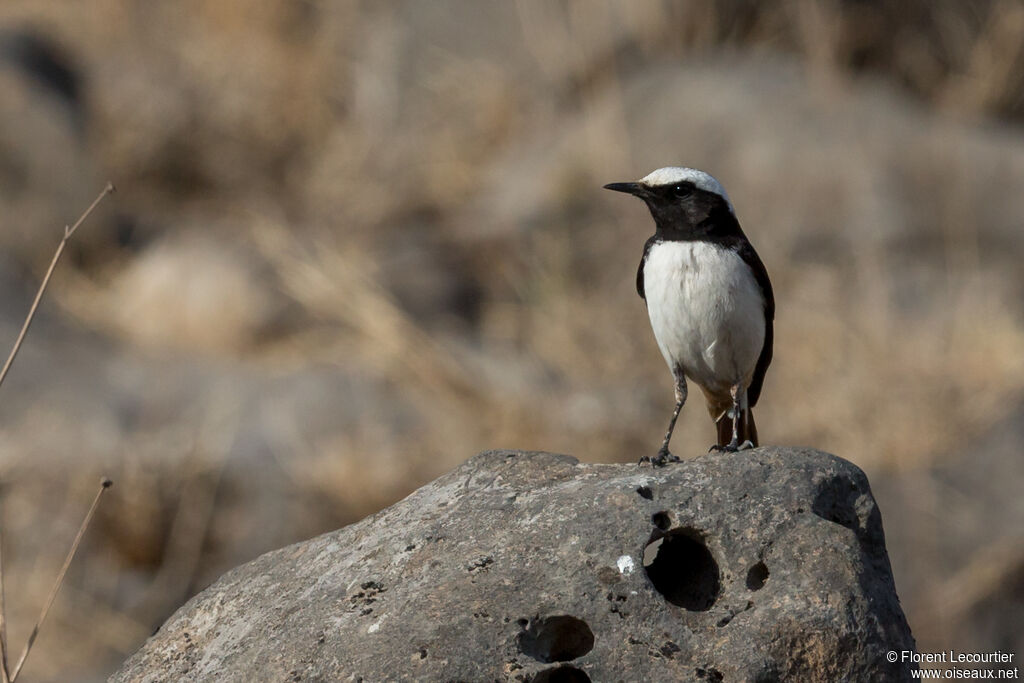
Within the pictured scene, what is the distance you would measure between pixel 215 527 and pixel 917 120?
8.57 m

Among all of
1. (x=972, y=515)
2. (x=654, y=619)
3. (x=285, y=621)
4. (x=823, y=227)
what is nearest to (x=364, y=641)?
(x=285, y=621)

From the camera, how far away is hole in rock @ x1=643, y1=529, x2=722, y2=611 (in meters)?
4.18

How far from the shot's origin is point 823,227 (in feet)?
46.7

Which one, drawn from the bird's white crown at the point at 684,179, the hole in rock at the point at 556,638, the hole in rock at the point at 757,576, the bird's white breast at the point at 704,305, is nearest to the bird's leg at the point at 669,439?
the bird's white breast at the point at 704,305

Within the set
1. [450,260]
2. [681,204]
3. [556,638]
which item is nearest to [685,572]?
[556,638]

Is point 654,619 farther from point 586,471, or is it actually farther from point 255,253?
point 255,253

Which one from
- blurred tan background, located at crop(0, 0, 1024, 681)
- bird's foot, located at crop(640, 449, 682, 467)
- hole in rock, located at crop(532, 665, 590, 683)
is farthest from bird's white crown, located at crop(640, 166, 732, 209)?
blurred tan background, located at crop(0, 0, 1024, 681)

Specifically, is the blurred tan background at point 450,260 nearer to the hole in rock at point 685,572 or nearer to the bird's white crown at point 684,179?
the bird's white crown at point 684,179

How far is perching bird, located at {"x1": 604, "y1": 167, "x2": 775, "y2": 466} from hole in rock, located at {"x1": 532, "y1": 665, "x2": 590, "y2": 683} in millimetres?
1725

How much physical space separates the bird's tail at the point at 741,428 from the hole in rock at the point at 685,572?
1765 mm

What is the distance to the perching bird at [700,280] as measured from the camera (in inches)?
225

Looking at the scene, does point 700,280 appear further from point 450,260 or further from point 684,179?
point 450,260

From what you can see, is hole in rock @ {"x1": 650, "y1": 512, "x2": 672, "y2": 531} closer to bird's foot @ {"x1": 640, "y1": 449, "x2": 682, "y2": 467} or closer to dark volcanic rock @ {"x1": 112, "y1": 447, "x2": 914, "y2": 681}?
dark volcanic rock @ {"x1": 112, "y1": 447, "x2": 914, "y2": 681}

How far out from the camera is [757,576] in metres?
4.14
